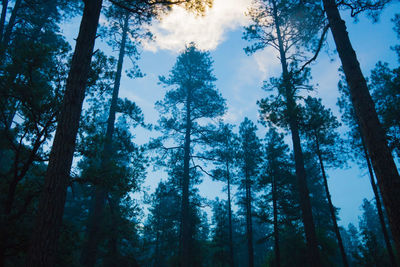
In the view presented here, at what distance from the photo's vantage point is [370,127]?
440cm

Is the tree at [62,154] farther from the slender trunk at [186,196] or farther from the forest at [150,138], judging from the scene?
the slender trunk at [186,196]

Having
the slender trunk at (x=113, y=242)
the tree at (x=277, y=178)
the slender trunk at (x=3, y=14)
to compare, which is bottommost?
the slender trunk at (x=113, y=242)

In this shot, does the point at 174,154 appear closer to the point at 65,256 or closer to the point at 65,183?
the point at 65,256

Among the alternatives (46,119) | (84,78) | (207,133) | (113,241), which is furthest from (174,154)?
(84,78)

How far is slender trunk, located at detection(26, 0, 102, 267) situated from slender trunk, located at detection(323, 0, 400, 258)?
19.4 ft

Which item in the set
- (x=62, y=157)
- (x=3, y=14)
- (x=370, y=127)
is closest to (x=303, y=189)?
(x=370, y=127)

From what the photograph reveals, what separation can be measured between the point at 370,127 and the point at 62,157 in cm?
637

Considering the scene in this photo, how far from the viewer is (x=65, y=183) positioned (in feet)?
13.4

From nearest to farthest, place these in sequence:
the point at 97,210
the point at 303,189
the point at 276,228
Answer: the point at 303,189
the point at 97,210
the point at 276,228

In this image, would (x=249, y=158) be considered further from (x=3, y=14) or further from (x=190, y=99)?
(x=3, y=14)

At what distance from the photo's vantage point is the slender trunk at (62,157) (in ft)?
11.7

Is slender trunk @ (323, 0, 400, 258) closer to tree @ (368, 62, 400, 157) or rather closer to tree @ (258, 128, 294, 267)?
tree @ (368, 62, 400, 157)

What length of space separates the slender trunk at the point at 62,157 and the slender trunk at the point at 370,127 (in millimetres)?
5901

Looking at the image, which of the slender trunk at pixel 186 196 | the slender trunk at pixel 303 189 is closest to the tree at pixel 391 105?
the slender trunk at pixel 303 189
